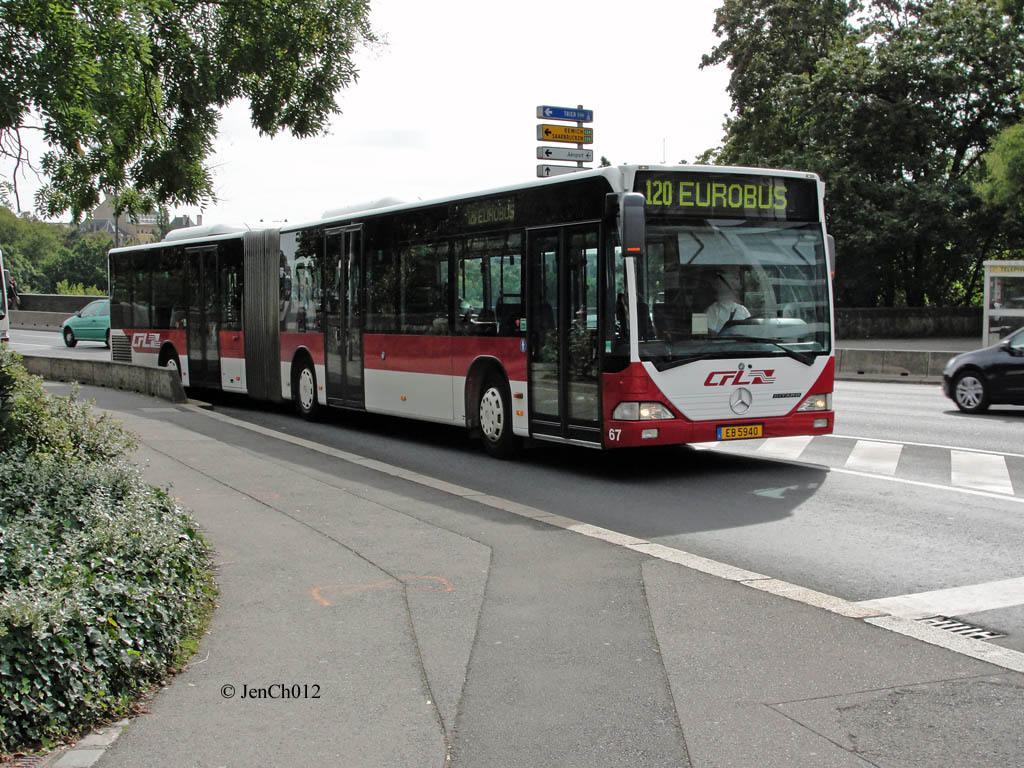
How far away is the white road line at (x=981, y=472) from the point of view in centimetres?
1057

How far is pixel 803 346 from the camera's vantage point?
11570mm

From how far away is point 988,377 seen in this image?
17.4 metres

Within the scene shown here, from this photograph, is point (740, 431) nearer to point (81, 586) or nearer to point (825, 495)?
point (825, 495)

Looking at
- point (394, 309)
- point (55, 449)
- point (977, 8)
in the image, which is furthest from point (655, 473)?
point (977, 8)

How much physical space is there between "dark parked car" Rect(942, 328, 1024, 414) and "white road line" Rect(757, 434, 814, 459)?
14.9 feet

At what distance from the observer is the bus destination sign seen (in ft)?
36.1

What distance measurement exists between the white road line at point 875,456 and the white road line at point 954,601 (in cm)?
464

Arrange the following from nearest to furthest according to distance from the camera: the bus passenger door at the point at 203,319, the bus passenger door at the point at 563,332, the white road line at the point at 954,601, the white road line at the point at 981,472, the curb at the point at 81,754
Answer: the curb at the point at 81,754 < the white road line at the point at 954,601 < the white road line at the point at 981,472 < the bus passenger door at the point at 563,332 < the bus passenger door at the point at 203,319

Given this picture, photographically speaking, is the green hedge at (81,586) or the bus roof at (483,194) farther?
the bus roof at (483,194)

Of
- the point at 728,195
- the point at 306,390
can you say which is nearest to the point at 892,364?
the point at 306,390

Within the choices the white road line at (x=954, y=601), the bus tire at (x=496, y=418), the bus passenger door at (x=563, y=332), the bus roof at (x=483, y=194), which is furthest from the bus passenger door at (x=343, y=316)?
the white road line at (x=954, y=601)

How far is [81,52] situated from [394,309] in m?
6.81

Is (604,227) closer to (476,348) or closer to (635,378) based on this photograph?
(635,378)

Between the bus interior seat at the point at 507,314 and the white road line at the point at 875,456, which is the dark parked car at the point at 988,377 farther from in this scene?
the bus interior seat at the point at 507,314
